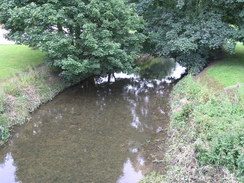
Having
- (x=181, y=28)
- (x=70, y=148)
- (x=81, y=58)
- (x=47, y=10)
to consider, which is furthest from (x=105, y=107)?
(x=181, y=28)

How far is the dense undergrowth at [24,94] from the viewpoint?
447 inches

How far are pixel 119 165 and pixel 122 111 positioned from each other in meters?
4.88

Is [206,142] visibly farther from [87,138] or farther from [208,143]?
[87,138]

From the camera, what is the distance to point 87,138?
11.0 m

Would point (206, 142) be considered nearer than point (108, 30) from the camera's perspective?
Yes

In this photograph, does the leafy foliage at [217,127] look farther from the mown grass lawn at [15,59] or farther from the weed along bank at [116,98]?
the mown grass lawn at [15,59]

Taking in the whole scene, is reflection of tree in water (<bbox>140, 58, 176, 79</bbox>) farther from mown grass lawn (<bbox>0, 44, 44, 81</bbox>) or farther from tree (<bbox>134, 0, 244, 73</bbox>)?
mown grass lawn (<bbox>0, 44, 44, 81</bbox>)

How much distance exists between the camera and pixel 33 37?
13820 mm

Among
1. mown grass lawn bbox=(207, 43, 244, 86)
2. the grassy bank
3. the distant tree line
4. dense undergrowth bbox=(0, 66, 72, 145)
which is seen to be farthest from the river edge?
mown grass lawn bbox=(207, 43, 244, 86)

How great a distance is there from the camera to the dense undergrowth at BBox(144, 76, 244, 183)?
714cm

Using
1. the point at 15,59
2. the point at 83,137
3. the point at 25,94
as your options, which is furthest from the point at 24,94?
the point at 15,59

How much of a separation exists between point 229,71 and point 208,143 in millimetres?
8496

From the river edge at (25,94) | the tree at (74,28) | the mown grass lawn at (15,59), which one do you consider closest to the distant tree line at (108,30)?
the tree at (74,28)

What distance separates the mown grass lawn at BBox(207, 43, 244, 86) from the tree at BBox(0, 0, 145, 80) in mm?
5445
